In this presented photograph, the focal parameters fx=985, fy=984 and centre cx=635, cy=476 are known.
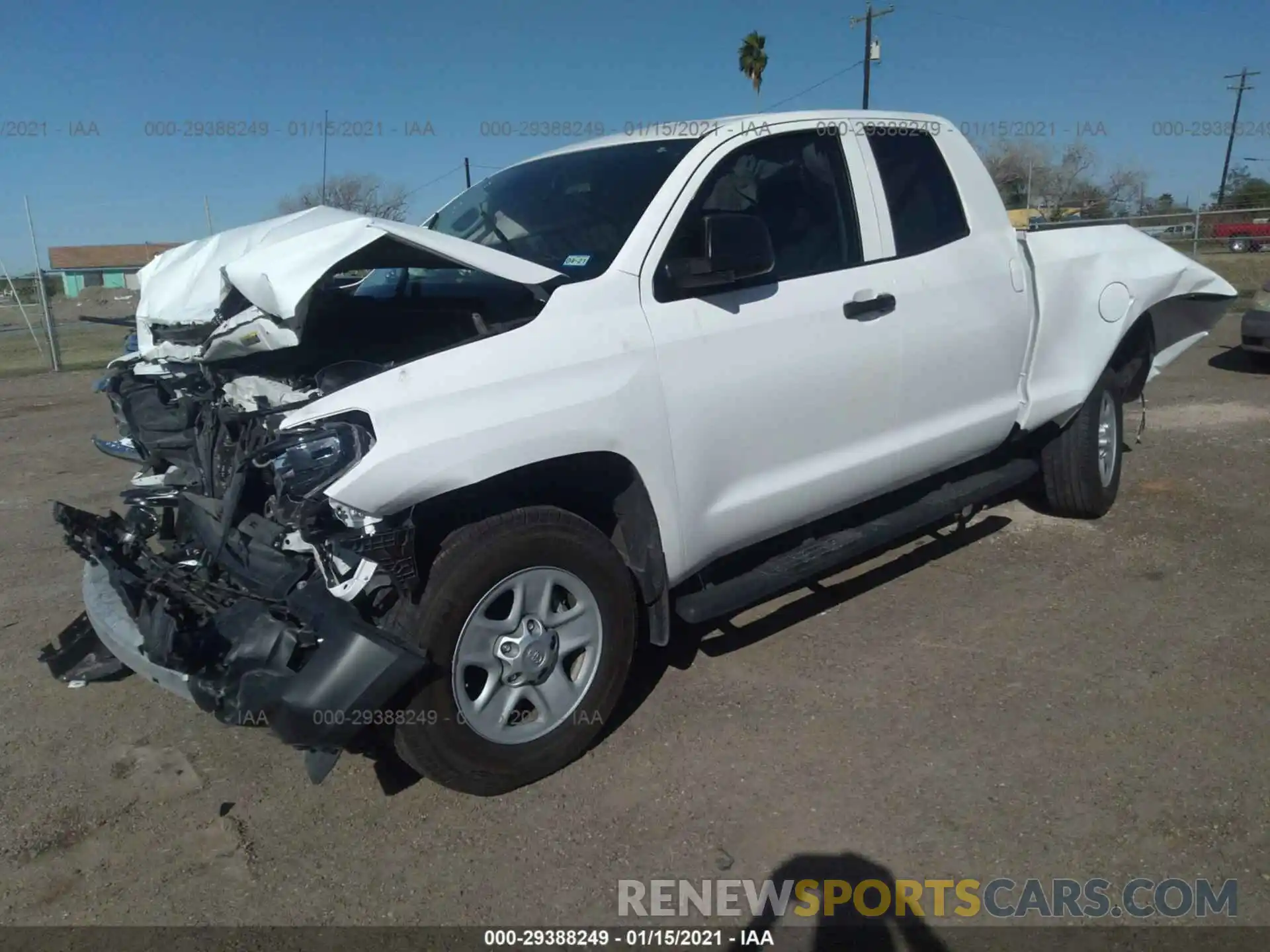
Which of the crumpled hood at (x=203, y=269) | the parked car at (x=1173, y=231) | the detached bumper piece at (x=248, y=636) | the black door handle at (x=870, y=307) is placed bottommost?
the parked car at (x=1173, y=231)

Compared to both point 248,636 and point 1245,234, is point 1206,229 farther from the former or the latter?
point 248,636

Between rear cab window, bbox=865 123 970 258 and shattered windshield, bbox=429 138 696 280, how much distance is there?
1.01 metres

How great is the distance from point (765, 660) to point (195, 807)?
2.21 metres

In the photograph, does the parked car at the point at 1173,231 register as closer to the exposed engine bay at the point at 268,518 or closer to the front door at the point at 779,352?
the front door at the point at 779,352

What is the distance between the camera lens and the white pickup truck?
2863mm

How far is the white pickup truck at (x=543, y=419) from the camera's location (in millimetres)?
2863

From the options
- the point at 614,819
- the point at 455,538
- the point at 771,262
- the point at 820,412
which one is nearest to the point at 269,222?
the point at 455,538

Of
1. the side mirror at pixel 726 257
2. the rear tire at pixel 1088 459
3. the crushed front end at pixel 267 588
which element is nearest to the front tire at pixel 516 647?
the crushed front end at pixel 267 588

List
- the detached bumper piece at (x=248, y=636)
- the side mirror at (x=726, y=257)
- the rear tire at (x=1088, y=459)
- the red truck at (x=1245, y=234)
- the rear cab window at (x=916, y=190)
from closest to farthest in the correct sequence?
1. the detached bumper piece at (x=248, y=636)
2. the side mirror at (x=726, y=257)
3. the rear cab window at (x=916, y=190)
4. the rear tire at (x=1088, y=459)
5. the red truck at (x=1245, y=234)

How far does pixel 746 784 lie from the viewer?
10.7ft

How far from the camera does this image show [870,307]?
397 cm

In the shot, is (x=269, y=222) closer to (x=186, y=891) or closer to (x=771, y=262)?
(x=771, y=262)

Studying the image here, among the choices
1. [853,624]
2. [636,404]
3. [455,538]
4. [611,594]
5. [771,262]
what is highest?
[771,262]

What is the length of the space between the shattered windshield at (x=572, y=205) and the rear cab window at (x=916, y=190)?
1005mm
